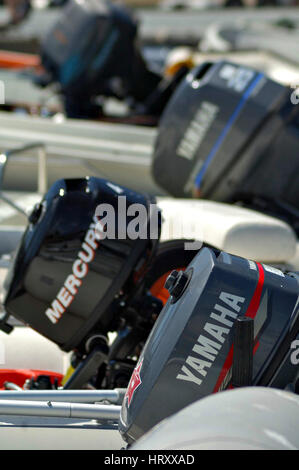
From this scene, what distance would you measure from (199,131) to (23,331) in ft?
2.71

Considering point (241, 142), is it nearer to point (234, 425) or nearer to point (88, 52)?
point (234, 425)

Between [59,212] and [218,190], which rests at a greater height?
[59,212]

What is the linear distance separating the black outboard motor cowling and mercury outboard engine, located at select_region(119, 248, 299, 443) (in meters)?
0.42

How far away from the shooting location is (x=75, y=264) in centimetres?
165

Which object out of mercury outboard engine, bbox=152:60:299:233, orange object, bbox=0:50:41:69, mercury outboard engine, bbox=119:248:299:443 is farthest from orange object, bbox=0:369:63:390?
orange object, bbox=0:50:41:69

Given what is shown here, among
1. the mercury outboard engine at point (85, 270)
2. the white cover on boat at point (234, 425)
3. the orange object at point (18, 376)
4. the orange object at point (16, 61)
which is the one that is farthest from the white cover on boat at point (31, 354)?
the orange object at point (16, 61)

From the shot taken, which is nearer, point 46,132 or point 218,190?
point 218,190

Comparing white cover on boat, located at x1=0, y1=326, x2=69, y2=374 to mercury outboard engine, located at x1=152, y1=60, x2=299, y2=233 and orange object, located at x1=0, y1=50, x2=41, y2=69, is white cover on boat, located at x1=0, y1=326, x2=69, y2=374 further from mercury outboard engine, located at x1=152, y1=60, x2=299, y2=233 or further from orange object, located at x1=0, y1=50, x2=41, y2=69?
orange object, located at x1=0, y1=50, x2=41, y2=69

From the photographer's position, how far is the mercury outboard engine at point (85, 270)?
1659 mm

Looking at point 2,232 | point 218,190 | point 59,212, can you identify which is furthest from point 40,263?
point 218,190

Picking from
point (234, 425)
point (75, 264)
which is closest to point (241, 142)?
point (75, 264)

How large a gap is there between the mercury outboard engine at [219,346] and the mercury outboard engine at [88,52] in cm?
294
